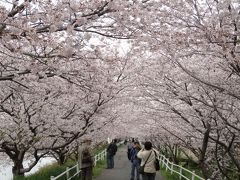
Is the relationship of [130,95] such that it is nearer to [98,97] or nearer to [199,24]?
[98,97]

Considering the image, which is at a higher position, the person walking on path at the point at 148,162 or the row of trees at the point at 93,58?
the row of trees at the point at 93,58

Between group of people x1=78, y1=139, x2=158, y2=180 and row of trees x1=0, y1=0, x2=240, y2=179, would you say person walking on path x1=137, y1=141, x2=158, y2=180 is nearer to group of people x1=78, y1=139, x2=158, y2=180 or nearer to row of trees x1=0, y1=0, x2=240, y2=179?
group of people x1=78, y1=139, x2=158, y2=180

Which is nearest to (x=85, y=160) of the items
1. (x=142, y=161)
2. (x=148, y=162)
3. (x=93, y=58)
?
(x=142, y=161)

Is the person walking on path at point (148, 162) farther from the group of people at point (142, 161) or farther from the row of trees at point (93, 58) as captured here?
the row of trees at point (93, 58)

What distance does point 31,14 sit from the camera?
179 inches

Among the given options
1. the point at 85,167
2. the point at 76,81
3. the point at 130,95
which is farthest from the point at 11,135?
the point at 76,81

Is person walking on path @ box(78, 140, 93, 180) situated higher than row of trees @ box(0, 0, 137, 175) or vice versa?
row of trees @ box(0, 0, 137, 175)

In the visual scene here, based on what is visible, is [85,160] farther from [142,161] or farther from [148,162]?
[148,162]

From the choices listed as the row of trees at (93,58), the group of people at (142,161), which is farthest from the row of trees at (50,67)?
the group of people at (142,161)

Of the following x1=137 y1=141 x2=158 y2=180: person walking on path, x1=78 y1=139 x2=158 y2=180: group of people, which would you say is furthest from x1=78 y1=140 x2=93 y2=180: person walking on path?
x1=137 y1=141 x2=158 y2=180: person walking on path

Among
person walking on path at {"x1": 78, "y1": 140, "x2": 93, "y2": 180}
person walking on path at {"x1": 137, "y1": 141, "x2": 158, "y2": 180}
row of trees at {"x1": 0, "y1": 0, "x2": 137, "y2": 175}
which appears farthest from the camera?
person walking on path at {"x1": 78, "y1": 140, "x2": 93, "y2": 180}

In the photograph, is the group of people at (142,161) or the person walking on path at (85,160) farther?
the person walking on path at (85,160)

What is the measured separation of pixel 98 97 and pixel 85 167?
6.99ft

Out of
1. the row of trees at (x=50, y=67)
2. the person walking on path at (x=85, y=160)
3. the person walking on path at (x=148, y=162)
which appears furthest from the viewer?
the person walking on path at (x=85, y=160)
